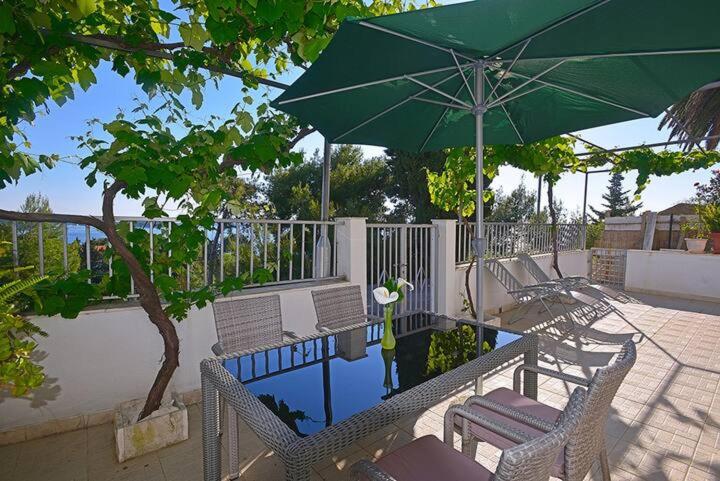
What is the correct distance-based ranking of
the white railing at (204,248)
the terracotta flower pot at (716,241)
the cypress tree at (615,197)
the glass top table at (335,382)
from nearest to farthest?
the glass top table at (335,382) → the white railing at (204,248) → the terracotta flower pot at (716,241) → the cypress tree at (615,197)

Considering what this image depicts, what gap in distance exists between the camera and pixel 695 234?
8992mm

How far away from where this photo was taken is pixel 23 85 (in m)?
2.11

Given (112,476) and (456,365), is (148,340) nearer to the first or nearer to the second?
(112,476)

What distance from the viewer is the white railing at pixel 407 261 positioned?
4840 millimetres

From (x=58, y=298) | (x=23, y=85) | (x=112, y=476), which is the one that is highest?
(x=23, y=85)

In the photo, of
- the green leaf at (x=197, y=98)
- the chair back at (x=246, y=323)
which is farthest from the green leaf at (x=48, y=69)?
the chair back at (x=246, y=323)

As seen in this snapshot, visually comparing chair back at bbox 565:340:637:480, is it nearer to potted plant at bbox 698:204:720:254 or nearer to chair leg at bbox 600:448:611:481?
chair leg at bbox 600:448:611:481

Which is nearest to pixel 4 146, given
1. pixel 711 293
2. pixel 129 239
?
pixel 129 239

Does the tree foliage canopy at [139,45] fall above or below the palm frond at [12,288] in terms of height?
above

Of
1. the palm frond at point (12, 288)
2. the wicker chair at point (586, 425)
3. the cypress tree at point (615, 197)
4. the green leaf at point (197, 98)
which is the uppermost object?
the cypress tree at point (615, 197)

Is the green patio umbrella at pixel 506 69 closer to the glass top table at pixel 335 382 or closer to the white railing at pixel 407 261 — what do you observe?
the glass top table at pixel 335 382

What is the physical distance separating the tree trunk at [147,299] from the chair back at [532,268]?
5.98 metres

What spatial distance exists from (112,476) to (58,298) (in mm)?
1186

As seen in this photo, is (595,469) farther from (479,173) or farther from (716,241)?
(716,241)
